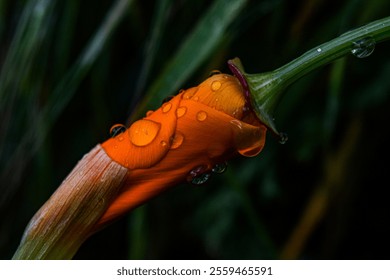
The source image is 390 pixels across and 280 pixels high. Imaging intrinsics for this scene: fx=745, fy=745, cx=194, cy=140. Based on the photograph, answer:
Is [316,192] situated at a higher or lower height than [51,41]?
lower

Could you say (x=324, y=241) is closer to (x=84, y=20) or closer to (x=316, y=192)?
(x=316, y=192)

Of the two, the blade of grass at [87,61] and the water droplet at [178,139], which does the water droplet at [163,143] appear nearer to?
the water droplet at [178,139]

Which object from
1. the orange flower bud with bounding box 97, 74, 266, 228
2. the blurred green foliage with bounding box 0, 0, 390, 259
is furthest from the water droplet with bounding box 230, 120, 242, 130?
the blurred green foliage with bounding box 0, 0, 390, 259

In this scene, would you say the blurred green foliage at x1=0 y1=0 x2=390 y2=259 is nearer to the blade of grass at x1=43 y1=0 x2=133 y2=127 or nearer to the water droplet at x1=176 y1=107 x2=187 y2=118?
the blade of grass at x1=43 y1=0 x2=133 y2=127

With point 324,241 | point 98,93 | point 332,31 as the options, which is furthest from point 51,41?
point 324,241

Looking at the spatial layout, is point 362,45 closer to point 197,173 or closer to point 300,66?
point 300,66

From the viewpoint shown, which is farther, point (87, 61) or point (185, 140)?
point (87, 61)

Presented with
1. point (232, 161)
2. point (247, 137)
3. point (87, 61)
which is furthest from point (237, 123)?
point (232, 161)
